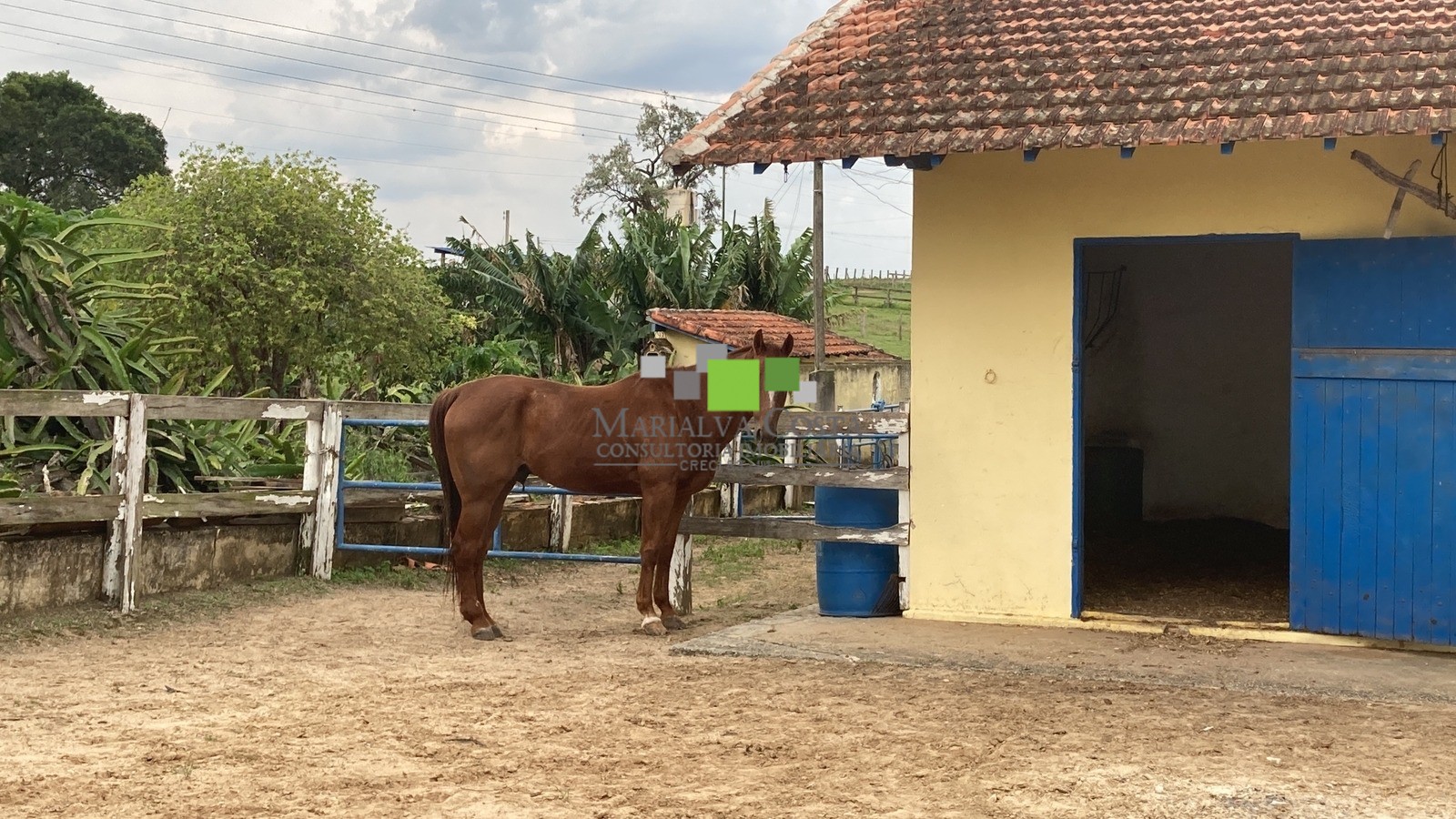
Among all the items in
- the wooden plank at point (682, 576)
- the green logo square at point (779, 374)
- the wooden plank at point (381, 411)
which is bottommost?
the wooden plank at point (682, 576)

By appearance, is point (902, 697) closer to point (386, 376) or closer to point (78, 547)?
point (78, 547)

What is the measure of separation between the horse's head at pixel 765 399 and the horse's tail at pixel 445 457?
176cm

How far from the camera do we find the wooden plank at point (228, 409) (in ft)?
27.9

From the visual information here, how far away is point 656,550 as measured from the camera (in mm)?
8094

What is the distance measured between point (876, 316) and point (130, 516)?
103 ft

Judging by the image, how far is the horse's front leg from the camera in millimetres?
8039

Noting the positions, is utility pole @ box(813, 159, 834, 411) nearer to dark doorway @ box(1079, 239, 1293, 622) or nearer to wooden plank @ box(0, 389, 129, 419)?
dark doorway @ box(1079, 239, 1293, 622)

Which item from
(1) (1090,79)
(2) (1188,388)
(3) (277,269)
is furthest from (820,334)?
(3) (277,269)

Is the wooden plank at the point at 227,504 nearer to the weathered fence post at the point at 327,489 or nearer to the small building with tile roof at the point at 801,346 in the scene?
the weathered fence post at the point at 327,489

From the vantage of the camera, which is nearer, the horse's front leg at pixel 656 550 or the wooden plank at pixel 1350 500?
the wooden plank at pixel 1350 500

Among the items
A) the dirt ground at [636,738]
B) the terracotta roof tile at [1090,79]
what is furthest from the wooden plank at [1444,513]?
the terracotta roof tile at [1090,79]

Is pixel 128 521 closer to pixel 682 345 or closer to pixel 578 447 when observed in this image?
pixel 578 447

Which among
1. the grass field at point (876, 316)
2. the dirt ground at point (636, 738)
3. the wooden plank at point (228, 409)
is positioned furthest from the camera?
the grass field at point (876, 316)

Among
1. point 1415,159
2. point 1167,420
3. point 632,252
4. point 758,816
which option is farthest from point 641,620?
point 632,252
